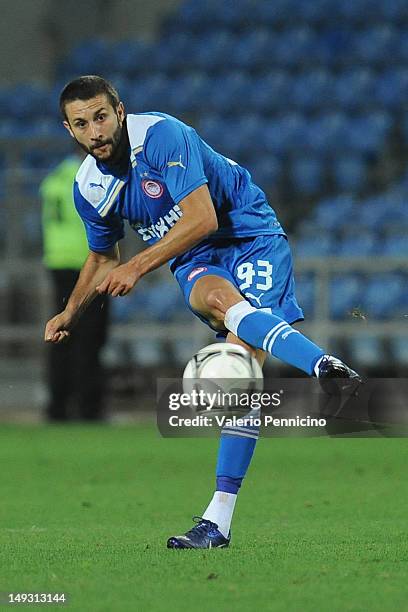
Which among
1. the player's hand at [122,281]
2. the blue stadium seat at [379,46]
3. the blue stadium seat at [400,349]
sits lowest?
the blue stadium seat at [400,349]

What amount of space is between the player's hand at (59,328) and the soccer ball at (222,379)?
0.76 metres

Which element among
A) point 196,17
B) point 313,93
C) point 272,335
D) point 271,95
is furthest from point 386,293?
point 196,17

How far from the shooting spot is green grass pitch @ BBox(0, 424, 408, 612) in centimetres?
355

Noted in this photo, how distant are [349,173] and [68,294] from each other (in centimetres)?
483

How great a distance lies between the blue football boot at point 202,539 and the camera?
445 centimetres

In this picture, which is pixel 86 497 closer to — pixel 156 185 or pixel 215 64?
pixel 156 185

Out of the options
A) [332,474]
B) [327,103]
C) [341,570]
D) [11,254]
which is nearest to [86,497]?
[332,474]

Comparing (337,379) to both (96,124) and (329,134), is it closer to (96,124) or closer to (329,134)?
(96,124)

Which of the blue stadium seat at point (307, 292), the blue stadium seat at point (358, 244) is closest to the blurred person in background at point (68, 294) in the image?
the blue stadium seat at point (307, 292)

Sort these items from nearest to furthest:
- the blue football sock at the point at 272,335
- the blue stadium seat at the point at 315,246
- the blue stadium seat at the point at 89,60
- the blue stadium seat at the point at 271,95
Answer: the blue football sock at the point at 272,335 → the blue stadium seat at the point at 315,246 → the blue stadium seat at the point at 271,95 → the blue stadium seat at the point at 89,60

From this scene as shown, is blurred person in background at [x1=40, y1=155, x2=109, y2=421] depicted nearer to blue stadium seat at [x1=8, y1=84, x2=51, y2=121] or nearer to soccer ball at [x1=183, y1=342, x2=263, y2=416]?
blue stadium seat at [x1=8, y1=84, x2=51, y2=121]

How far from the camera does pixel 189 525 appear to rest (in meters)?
5.30

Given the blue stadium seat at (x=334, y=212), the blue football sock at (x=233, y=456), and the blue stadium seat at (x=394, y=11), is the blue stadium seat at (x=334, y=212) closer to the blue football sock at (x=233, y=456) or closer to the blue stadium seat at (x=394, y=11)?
the blue stadium seat at (x=394, y=11)

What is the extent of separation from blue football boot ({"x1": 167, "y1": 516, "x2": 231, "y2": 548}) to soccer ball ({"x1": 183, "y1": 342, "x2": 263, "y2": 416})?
1.59 feet
